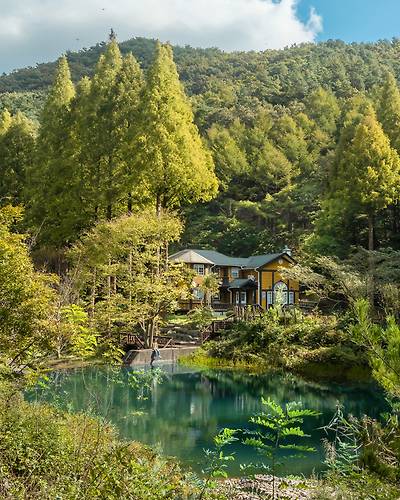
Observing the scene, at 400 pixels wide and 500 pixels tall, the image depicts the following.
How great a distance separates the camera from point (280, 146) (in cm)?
4316

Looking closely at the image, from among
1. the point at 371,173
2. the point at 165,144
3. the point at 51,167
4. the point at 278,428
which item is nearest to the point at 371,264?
the point at 371,173

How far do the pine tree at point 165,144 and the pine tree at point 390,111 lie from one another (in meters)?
8.93

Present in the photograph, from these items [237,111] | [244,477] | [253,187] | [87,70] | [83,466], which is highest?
[87,70]

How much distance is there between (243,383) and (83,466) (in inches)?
446

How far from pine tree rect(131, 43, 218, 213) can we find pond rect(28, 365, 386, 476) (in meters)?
6.69

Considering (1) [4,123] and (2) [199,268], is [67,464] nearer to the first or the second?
(1) [4,123]

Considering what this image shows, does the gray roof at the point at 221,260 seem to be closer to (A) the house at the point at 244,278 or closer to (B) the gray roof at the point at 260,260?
(A) the house at the point at 244,278

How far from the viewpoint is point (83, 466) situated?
4793 mm

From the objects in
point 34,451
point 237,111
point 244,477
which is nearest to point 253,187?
point 237,111

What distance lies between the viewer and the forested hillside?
2256 centimetres

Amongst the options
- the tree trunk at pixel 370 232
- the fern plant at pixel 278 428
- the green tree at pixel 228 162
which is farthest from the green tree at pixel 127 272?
the green tree at pixel 228 162

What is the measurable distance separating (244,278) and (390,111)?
12.8 meters

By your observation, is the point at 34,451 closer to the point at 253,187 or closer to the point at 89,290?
the point at 89,290

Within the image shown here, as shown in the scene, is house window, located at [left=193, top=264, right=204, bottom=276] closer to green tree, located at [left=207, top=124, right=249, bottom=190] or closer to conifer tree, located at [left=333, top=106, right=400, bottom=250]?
green tree, located at [left=207, top=124, right=249, bottom=190]
